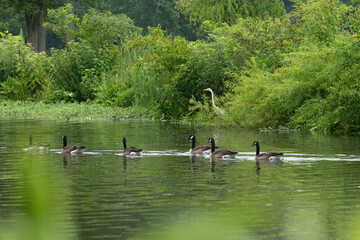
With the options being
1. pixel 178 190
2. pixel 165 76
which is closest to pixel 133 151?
pixel 178 190

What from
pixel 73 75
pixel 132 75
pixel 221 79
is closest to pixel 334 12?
pixel 221 79

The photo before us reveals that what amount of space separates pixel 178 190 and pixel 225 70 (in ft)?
58.3

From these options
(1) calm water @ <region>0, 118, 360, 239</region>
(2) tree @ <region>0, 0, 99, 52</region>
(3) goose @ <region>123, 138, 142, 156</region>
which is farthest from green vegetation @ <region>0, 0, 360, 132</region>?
(2) tree @ <region>0, 0, 99, 52</region>

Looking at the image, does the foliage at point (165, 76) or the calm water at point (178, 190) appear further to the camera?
the foliage at point (165, 76)

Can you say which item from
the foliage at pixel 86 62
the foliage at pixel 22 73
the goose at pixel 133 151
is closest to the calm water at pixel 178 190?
the goose at pixel 133 151

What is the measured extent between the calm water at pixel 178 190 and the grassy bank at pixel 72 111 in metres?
9.64

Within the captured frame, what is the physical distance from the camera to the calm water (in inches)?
307

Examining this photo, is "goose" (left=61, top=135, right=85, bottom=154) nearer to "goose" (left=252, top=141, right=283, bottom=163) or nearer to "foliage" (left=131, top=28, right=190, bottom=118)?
"goose" (left=252, top=141, right=283, bottom=163)

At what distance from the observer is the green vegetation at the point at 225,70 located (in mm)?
23328

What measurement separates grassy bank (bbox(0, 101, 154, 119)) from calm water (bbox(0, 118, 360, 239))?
31.6 ft

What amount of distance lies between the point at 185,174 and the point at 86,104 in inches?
913

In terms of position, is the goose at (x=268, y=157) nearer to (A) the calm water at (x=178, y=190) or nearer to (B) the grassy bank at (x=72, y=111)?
(A) the calm water at (x=178, y=190)

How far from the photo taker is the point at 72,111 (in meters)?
33.1

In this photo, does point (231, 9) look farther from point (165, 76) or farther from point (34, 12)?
point (34, 12)
